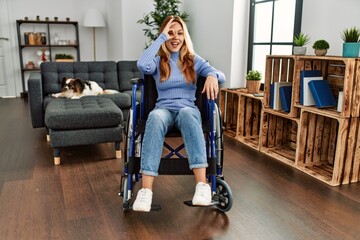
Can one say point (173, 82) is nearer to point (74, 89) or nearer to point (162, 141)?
point (162, 141)

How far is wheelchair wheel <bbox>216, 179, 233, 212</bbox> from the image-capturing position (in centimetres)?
195

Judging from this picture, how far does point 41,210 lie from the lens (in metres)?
2.03

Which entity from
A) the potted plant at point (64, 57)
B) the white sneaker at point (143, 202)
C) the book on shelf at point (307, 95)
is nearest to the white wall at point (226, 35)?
the book on shelf at point (307, 95)

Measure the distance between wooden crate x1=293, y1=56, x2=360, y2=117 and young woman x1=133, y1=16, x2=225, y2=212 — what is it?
88 cm

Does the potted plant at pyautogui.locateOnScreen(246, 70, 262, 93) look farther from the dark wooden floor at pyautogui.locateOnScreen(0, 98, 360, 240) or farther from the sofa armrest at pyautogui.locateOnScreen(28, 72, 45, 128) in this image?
the sofa armrest at pyautogui.locateOnScreen(28, 72, 45, 128)

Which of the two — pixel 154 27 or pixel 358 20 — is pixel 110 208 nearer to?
pixel 358 20

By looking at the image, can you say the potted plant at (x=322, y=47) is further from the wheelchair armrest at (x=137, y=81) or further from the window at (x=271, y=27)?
the wheelchair armrest at (x=137, y=81)

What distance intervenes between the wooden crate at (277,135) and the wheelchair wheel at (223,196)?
116 centimetres

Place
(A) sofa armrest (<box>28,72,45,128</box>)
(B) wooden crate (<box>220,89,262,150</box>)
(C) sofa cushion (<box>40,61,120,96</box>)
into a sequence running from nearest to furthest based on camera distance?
1. (A) sofa armrest (<box>28,72,45,128</box>)
2. (B) wooden crate (<box>220,89,262,150</box>)
3. (C) sofa cushion (<box>40,61,120,96</box>)

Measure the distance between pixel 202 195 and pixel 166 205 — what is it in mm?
381

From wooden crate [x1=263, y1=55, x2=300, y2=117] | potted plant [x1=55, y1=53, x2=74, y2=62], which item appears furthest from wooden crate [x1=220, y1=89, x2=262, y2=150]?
potted plant [x1=55, y1=53, x2=74, y2=62]

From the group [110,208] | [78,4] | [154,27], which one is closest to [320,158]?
[110,208]

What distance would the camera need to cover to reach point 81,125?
2.75 m

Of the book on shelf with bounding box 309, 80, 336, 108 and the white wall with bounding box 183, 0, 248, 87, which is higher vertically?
the white wall with bounding box 183, 0, 248, 87
